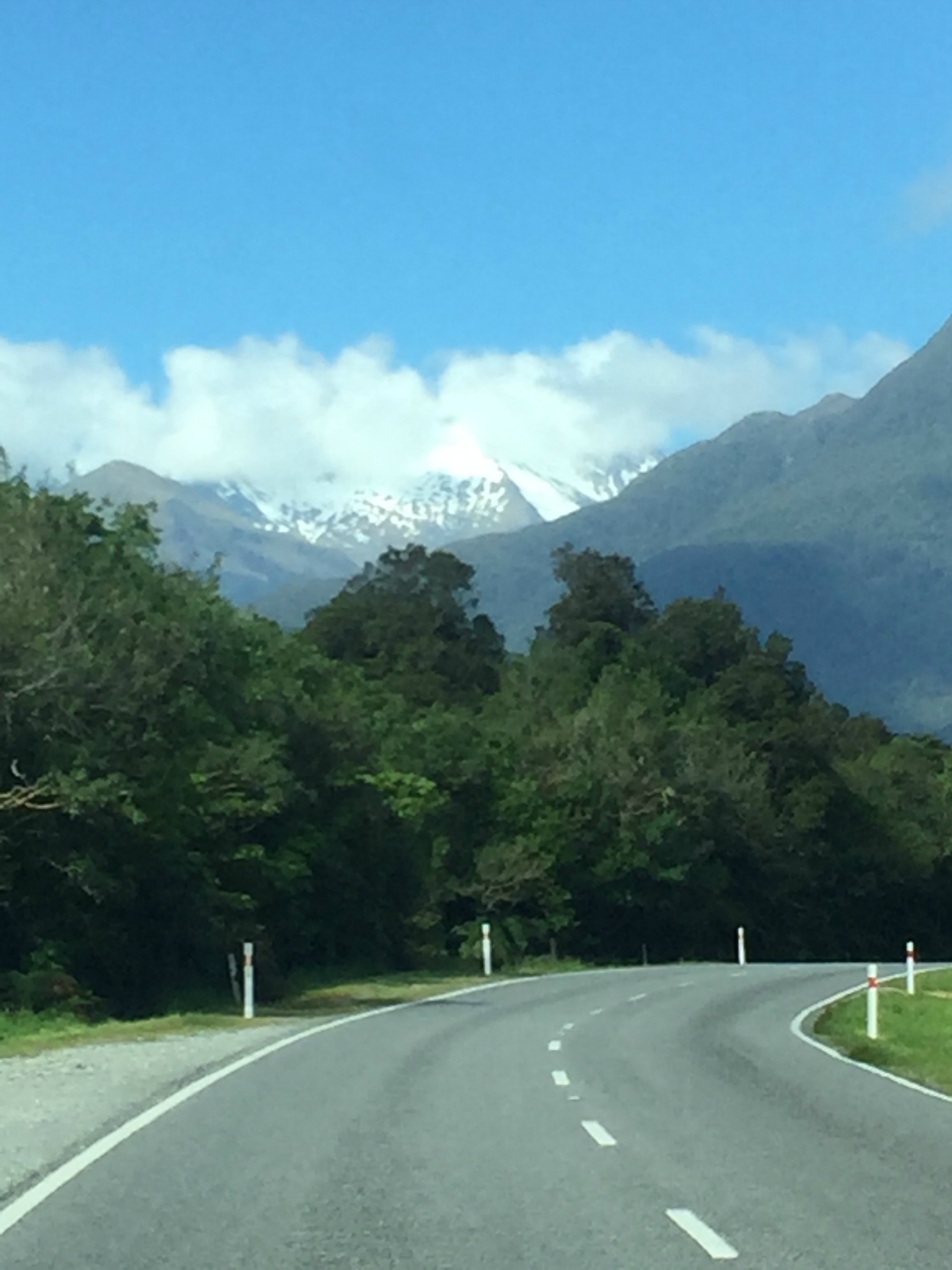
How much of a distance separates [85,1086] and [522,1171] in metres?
7.87

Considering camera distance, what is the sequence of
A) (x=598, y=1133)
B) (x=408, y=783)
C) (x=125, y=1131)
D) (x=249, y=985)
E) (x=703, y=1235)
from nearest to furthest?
(x=703, y=1235) < (x=598, y=1133) < (x=125, y=1131) < (x=249, y=985) < (x=408, y=783)

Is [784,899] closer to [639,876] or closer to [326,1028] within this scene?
[639,876]

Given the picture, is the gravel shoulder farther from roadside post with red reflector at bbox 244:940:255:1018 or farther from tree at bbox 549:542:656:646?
tree at bbox 549:542:656:646

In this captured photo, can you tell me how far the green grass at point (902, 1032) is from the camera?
2264cm

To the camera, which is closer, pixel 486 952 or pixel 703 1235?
pixel 703 1235

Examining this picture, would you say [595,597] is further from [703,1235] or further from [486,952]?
[703,1235]

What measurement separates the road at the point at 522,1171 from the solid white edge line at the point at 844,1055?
303 mm

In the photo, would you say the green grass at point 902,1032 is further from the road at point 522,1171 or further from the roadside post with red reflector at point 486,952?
the roadside post with red reflector at point 486,952

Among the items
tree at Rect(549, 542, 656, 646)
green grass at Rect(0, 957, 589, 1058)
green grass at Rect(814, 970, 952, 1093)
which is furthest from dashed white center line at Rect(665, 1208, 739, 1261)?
tree at Rect(549, 542, 656, 646)

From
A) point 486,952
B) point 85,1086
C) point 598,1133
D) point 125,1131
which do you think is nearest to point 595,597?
point 486,952

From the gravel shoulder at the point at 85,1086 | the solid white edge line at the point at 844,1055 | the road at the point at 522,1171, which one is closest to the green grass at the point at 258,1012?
the gravel shoulder at the point at 85,1086

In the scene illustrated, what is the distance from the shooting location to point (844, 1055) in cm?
2389

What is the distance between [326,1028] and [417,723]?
37775 mm

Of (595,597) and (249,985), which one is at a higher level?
(595,597)
